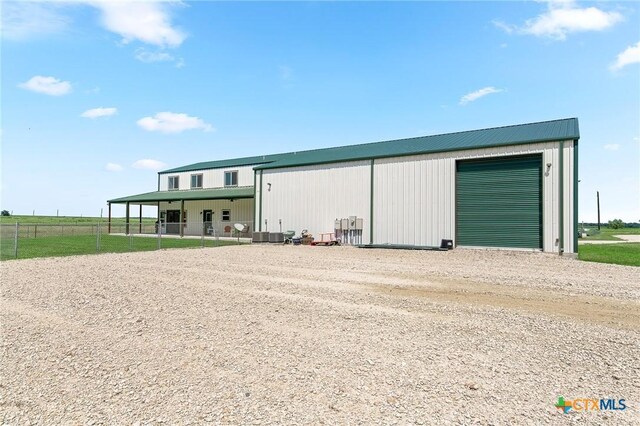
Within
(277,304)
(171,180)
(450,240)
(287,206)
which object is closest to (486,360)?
(277,304)

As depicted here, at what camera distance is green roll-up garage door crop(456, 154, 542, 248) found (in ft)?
61.4

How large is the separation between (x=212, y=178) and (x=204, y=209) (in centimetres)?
403

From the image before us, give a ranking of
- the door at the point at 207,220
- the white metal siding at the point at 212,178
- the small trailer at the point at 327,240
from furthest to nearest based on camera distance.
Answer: the white metal siding at the point at 212,178 → the door at the point at 207,220 → the small trailer at the point at 327,240

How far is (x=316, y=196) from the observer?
25672 mm

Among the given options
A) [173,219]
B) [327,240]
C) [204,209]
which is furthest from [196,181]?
[327,240]

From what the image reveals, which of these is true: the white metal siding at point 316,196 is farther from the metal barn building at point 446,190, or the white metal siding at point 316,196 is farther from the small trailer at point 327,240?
the small trailer at point 327,240

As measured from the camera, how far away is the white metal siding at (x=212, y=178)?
37406 mm

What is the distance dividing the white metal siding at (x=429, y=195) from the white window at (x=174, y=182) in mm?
27615

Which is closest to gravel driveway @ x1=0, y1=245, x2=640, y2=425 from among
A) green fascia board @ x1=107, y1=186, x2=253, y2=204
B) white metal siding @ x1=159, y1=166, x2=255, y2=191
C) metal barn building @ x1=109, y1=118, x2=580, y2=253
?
metal barn building @ x1=109, y1=118, x2=580, y2=253

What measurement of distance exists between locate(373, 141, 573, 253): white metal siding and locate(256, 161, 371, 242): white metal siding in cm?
114

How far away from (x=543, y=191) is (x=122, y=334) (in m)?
18.8

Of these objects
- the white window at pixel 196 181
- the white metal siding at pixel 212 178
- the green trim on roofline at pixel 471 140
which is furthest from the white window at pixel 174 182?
the green trim on roofline at pixel 471 140

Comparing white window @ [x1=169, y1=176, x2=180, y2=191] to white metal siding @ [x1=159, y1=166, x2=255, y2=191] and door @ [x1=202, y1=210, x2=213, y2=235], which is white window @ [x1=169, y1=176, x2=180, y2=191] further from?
door @ [x1=202, y1=210, x2=213, y2=235]

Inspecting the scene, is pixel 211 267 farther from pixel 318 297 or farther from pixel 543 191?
pixel 543 191
